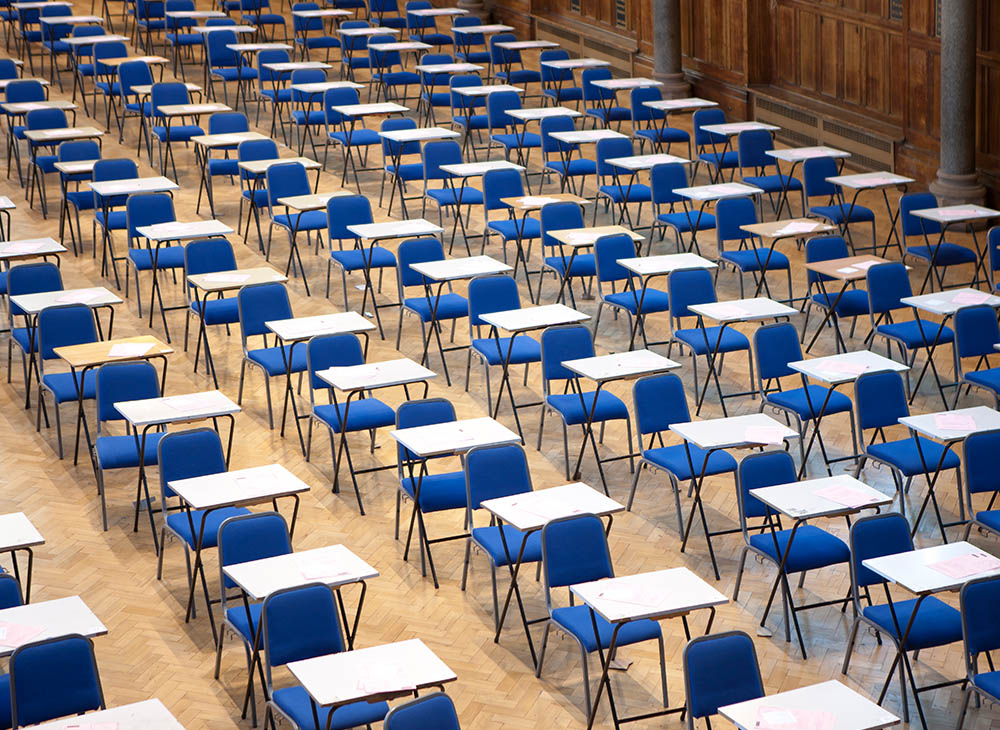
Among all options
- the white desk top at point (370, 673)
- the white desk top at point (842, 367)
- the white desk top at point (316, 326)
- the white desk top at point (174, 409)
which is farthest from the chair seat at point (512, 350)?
the white desk top at point (370, 673)

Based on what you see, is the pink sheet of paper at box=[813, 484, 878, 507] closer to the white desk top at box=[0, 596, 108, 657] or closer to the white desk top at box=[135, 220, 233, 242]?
the white desk top at box=[0, 596, 108, 657]

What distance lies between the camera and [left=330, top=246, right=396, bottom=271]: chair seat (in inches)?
447

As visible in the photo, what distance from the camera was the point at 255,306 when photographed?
1009 centimetres

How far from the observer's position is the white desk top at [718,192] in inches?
477

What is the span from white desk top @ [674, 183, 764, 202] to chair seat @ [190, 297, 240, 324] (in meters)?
4.01

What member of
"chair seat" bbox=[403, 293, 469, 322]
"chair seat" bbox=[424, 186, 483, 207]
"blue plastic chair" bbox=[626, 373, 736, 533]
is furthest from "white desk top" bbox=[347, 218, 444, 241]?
"blue plastic chair" bbox=[626, 373, 736, 533]

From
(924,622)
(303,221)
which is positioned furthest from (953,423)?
(303,221)

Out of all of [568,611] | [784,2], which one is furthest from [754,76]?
[568,611]

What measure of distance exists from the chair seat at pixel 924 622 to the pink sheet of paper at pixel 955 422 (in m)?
1.48

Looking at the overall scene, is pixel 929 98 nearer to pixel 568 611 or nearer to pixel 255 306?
pixel 255 306

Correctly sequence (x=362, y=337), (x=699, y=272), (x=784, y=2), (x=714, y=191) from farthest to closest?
(x=784, y=2) → (x=714, y=191) → (x=362, y=337) → (x=699, y=272)

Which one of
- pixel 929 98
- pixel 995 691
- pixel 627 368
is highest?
pixel 929 98

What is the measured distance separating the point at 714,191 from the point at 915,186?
311 cm

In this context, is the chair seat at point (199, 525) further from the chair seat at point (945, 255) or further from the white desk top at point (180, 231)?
the chair seat at point (945, 255)
